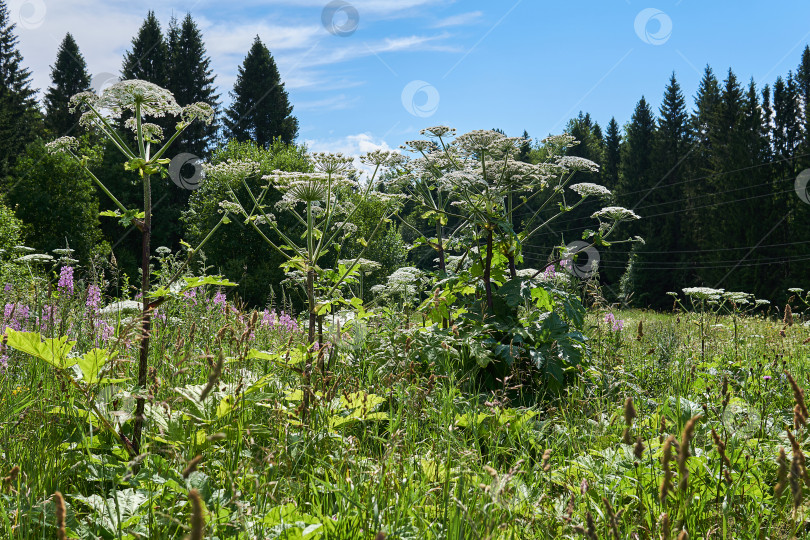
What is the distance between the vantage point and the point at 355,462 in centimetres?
184

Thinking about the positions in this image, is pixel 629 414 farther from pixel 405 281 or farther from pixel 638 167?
pixel 638 167

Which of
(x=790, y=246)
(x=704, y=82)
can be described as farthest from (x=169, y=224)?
(x=704, y=82)

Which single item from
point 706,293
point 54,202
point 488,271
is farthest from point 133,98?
point 54,202

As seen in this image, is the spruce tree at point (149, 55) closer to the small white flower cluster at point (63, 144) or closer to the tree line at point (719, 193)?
the tree line at point (719, 193)

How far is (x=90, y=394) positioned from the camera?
199cm

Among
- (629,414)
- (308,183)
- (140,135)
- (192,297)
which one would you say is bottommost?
(192,297)

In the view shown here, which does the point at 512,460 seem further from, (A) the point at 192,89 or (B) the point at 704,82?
(B) the point at 704,82

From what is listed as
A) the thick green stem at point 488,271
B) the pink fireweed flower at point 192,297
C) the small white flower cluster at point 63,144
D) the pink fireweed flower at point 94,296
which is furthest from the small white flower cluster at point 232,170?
the pink fireweed flower at point 192,297

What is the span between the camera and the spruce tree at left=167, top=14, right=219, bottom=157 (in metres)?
32.5

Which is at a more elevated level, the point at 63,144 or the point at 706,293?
the point at 63,144

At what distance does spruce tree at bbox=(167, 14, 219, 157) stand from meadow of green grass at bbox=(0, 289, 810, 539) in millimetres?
32405

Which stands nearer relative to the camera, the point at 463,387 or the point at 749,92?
the point at 463,387

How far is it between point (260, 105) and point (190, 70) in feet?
15.7

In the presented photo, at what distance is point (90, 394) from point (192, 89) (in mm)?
36142
